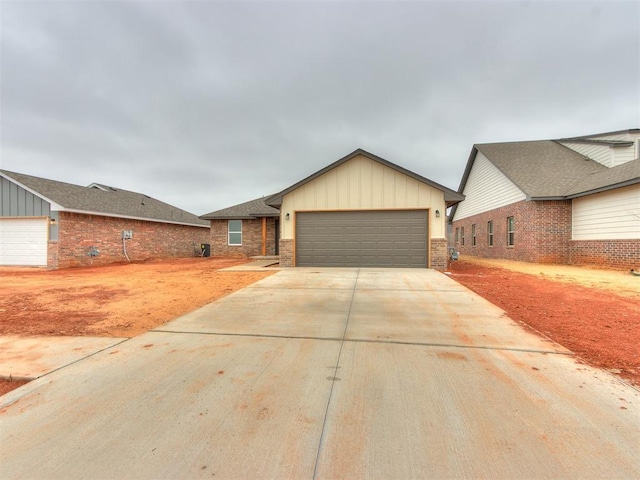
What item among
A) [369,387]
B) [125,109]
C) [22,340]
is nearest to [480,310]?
[369,387]

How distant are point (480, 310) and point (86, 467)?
581 centimetres

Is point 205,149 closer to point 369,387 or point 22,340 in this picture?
point 22,340

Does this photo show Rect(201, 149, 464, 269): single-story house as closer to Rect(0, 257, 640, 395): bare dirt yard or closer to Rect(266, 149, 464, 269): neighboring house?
Rect(266, 149, 464, 269): neighboring house

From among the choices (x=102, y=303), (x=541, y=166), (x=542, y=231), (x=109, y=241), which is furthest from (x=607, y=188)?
(x=109, y=241)

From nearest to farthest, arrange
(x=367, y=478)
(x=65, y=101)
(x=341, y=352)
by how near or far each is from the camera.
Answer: (x=367, y=478), (x=341, y=352), (x=65, y=101)

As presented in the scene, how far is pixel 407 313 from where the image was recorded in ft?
17.2

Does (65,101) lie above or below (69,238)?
above

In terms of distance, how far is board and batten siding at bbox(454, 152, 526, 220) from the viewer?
16.5 meters

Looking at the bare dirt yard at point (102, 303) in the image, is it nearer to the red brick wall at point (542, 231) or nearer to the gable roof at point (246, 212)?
the gable roof at point (246, 212)

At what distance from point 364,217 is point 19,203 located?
1645cm

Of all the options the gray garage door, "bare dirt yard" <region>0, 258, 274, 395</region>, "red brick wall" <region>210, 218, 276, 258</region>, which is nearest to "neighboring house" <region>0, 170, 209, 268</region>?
"red brick wall" <region>210, 218, 276, 258</region>

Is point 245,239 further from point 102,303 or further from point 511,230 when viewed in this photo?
point 511,230

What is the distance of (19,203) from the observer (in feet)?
45.0

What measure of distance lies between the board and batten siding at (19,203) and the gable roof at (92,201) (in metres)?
0.29
